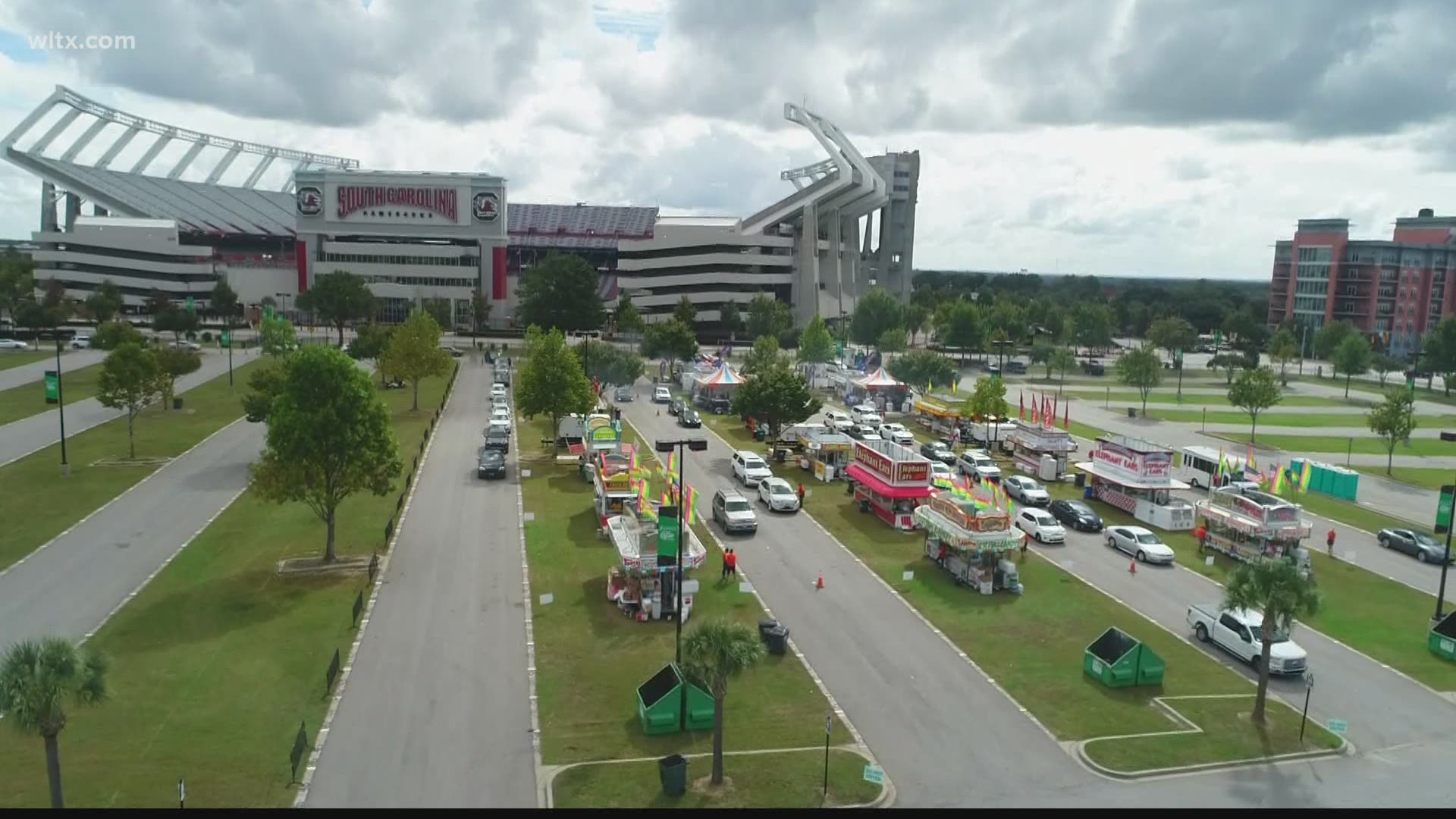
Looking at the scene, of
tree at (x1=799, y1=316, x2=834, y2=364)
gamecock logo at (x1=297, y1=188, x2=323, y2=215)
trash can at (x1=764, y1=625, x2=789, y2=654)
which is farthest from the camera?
gamecock logo at (x1=297, y1=188, x2=323, y2=215)

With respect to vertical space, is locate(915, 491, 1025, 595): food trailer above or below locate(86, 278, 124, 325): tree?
below

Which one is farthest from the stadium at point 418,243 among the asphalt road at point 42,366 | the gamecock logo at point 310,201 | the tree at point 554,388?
the tree at point 554,388

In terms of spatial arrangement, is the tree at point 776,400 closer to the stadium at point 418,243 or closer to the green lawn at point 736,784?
the green lawn at point 736,784

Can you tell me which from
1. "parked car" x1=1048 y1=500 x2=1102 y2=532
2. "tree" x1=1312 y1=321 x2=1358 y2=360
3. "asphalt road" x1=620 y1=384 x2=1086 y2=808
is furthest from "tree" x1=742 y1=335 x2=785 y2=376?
"tree" x1=1312 y1=321 x2=1358 y2=360

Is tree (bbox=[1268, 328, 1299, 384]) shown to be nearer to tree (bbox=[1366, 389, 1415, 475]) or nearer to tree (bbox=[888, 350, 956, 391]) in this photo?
tree (bbox=[888, 350, 956, 391])

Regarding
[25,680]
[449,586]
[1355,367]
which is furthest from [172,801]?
[1355,367]
